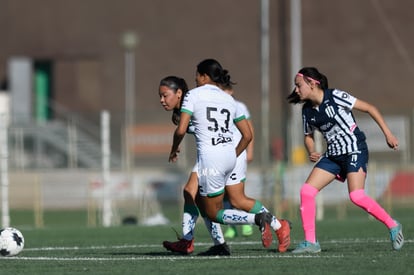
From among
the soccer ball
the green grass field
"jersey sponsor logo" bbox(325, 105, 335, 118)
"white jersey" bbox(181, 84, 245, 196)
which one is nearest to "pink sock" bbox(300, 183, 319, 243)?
the green grass field

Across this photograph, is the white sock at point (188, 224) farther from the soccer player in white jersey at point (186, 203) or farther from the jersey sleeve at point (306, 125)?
the jersey sleeve at point (306, 125)

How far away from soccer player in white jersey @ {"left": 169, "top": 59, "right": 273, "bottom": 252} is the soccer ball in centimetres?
213

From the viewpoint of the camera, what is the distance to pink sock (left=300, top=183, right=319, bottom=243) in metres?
13.2

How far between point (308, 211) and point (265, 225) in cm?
88

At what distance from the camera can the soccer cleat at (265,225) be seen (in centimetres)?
1257

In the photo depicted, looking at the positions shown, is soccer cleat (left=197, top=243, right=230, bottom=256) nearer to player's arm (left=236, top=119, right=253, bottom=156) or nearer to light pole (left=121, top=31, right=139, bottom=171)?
player's arm (left=236, top=119, right=253, bottom=156)

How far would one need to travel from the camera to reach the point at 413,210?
31234 mm

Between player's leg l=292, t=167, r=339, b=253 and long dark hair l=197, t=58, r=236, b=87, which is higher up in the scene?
long dark hair l=197, t=58, r=236, b=87

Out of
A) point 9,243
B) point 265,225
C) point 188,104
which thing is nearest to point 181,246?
point 265,225

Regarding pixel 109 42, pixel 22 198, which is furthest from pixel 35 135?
pixel 109 42

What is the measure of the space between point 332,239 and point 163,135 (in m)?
24.5

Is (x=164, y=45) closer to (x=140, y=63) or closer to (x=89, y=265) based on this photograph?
(x=140, y=63)

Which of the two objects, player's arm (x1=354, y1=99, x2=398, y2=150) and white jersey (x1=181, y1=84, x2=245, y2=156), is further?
player's arm (x1=354, y1=99, x2=398, y2=150)

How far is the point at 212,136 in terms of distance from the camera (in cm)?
1245
